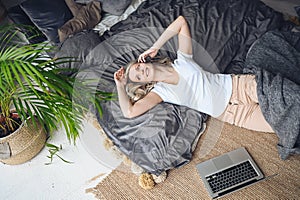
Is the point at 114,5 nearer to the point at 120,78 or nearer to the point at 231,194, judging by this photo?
the point at 120,78

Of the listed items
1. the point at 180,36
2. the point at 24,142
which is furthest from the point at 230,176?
the point at 24,142

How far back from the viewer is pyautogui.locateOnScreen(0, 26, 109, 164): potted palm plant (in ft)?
3.24

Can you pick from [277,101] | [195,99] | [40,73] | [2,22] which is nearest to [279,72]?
[277,101]

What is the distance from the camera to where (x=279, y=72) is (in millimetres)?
1411

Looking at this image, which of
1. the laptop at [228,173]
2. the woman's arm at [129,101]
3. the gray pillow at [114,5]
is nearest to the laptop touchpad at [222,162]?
the laptop at [228,173]

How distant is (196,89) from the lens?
1.33 m

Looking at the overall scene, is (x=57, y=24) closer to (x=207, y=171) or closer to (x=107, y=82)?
(x=107, y=82)

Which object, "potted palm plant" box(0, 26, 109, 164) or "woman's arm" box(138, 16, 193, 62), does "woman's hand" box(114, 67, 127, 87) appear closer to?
"potted palm plant" box(0, 26, 109, 164)

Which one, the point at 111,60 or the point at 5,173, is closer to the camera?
the point at 111,60

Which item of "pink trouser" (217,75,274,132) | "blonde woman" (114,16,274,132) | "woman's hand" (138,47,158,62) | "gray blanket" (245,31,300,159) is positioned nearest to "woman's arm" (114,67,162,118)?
"blonde woman" (114,16,274,132)

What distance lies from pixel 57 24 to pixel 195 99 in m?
1.10

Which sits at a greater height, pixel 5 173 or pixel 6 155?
pixel 6 155

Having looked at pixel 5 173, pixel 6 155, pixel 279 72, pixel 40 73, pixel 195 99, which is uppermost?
pixel 40 73

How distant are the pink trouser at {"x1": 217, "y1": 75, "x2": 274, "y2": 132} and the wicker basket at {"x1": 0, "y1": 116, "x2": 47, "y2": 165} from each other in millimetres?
971
